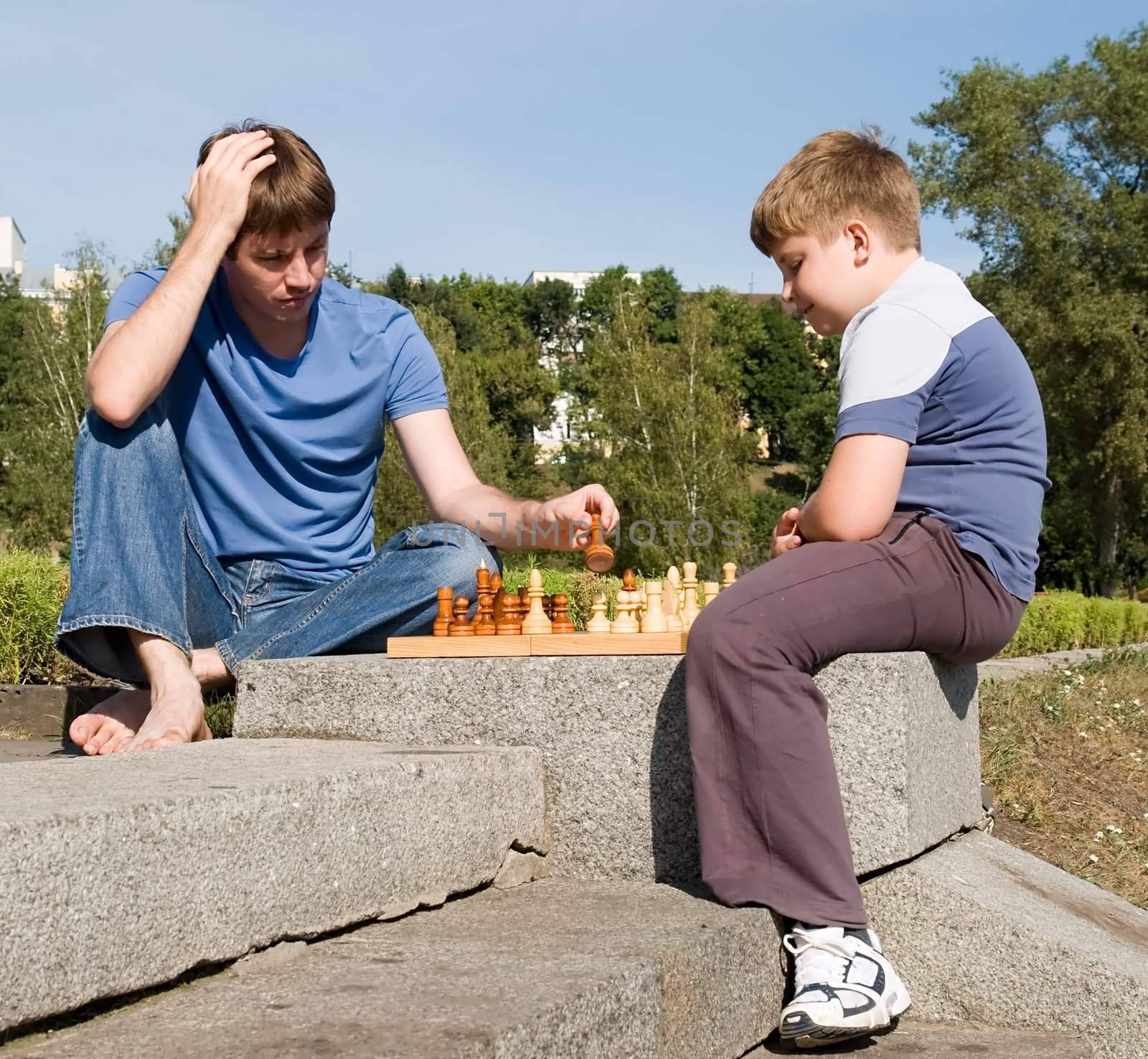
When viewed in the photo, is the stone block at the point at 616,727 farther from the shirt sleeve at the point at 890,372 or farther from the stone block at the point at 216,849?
the shirt sleeve at the point at 890,372

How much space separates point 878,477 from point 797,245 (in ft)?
1.98

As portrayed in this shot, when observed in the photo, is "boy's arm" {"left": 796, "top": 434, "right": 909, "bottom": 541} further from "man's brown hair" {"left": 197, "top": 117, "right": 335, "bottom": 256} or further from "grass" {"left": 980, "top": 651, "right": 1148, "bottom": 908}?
"grass" {"left": 980, "top": 651, "right": 1148, "bottom": 908}

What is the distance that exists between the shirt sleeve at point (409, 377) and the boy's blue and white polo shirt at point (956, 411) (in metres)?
1.32

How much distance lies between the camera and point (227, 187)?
287 cm

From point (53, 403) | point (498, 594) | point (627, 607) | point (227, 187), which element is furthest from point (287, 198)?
point (53, 403)

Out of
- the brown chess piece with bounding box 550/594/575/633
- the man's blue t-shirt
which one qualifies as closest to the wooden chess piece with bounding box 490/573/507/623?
the brown chess piece with bounding box 550/594/575/633

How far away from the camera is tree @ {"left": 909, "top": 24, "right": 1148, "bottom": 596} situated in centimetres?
2494

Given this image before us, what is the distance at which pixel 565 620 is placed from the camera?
2674 millimetres

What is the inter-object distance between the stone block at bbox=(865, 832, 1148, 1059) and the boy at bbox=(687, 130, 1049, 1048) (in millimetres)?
295

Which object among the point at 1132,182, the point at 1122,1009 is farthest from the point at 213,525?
the point at 1132,182

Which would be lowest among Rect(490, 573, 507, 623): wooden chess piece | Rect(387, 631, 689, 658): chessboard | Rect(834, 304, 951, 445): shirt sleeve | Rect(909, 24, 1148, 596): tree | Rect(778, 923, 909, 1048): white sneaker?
Rect(778, 923, 909, 1048): white sneaker

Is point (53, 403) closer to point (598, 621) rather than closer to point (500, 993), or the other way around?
point (598, 621)

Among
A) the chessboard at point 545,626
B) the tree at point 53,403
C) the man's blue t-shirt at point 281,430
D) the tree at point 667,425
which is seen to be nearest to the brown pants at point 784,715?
the chessboard at point 545,626

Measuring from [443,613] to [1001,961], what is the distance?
1.31 m
